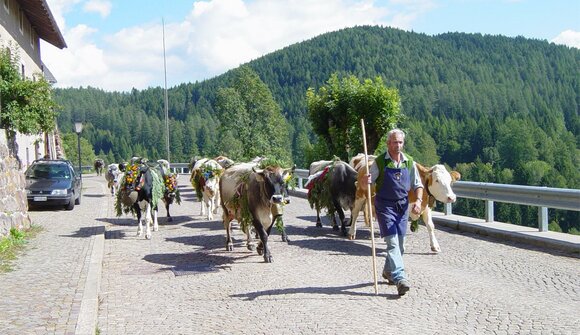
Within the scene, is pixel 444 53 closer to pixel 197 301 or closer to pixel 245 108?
pixel 245 108

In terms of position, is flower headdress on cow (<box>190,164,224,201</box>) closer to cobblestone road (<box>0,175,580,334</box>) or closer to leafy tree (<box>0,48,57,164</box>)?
cobblestone road (<box>0,175,580,334</box>)

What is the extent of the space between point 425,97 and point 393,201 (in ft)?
511

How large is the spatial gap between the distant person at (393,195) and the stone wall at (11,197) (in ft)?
25.3

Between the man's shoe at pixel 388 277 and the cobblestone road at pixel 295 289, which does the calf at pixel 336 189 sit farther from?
the man's shoe at pixel 388 277

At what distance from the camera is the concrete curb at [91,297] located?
6.18m

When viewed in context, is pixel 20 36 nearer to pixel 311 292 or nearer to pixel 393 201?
pixel 311 292

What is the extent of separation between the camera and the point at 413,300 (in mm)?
7238

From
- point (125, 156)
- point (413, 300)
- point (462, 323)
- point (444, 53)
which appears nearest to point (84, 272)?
point (413, 300)

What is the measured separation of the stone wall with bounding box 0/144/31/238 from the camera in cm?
1236

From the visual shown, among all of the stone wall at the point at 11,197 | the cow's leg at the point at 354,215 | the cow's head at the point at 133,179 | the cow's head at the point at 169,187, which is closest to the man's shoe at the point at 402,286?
the cow's leg at the point at 354,215

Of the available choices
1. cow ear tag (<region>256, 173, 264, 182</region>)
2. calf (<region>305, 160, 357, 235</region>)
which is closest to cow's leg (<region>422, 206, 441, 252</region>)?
calf (<region>305, 160, 357, 235</region>)

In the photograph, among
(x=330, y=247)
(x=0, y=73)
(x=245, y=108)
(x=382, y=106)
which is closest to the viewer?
(x=330, y=247)

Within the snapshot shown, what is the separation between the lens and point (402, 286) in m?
7.28

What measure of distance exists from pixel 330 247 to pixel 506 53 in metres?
190
